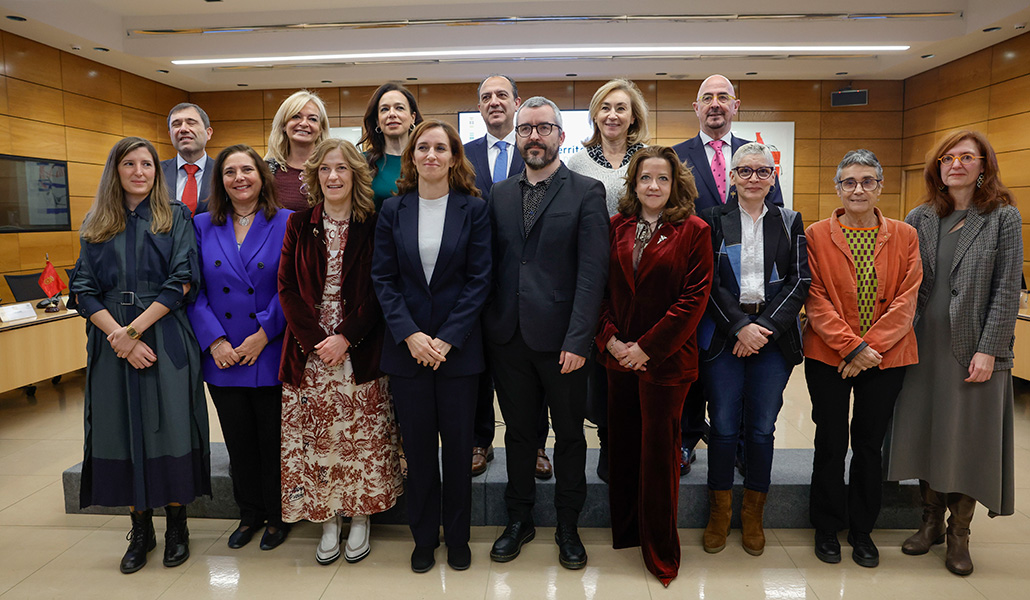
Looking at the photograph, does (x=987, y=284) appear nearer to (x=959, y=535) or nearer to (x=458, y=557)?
(x=959, y=535)

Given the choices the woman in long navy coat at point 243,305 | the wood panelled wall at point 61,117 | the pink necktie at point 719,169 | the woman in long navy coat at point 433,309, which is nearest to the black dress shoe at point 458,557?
the woman in long navy coat at point 433,309

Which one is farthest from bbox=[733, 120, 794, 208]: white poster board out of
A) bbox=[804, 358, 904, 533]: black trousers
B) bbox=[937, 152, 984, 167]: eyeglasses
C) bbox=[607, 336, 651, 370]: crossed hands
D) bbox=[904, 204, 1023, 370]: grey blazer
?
bbox=[607, 336, 651, 370]: crossed hands

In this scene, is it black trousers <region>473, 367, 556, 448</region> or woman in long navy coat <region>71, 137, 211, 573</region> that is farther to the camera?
black trousers <region>473, 367, 556, 448</region>

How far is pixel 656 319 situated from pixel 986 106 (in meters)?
7.37

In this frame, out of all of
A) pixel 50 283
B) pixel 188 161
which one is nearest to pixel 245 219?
pixel 188 161

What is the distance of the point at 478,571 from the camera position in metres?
2.60

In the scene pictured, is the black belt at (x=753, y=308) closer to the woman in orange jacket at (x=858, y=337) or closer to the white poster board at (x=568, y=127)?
the woman in orange jacket at (x=858, y=337)

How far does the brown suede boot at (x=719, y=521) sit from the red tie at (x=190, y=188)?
124 inches

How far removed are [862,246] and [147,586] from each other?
3367mm

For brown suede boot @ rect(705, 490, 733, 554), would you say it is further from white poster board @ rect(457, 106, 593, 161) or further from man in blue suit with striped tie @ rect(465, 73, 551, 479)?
white poster board @ rect(457, 106, 593, 161)

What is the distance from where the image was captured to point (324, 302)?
2574 mm

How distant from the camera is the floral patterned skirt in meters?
2.59

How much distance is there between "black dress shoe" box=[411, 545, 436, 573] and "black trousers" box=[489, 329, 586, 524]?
0.43m

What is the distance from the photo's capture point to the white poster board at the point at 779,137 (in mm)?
8867
